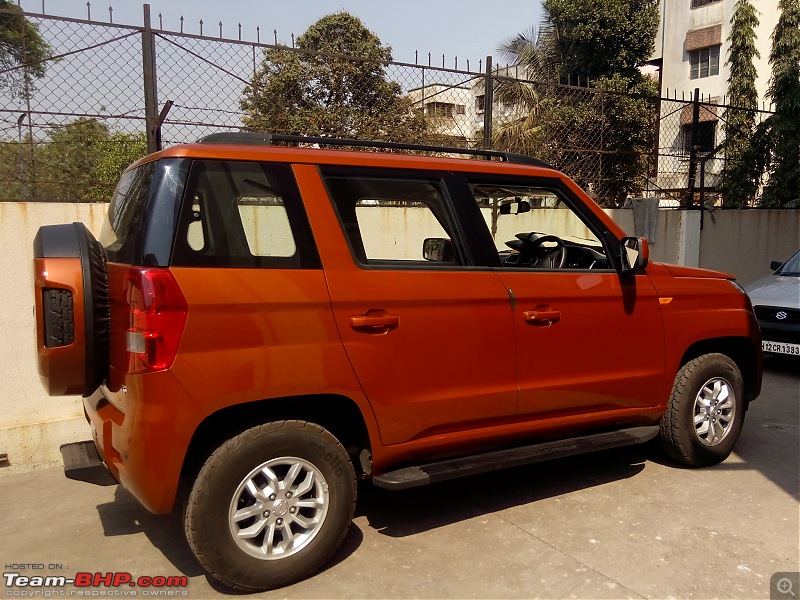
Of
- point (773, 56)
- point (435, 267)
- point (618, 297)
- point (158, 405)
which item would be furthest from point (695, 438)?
point (773, 56)

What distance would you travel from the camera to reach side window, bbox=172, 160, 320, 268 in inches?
108

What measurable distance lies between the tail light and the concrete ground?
114cm

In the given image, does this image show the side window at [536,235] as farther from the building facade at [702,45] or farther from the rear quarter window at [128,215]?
the building facade at [702,45]

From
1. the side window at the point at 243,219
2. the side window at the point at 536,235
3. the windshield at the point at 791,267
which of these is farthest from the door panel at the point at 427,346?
the windshield at the point at 791,267

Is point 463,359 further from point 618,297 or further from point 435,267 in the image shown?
point 618,297

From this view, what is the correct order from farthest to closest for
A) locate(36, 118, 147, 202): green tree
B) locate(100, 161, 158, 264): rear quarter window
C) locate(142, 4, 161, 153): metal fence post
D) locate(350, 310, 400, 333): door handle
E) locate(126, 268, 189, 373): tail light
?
locate(142, 4, 161, 153): metal fence post, locate(36, 118, 147, 202): green tree, locate(350, 310, 400, 333): door handle, locate(100, 161, 158, 264): rear quarter window, locate(126, 268, 189, 373): tail light

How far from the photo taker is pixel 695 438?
4.23 meters

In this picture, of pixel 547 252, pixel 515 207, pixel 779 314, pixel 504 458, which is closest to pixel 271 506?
pixel 504 458

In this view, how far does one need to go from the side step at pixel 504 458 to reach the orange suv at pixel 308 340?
12 mm

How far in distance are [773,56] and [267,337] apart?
17.6 metres

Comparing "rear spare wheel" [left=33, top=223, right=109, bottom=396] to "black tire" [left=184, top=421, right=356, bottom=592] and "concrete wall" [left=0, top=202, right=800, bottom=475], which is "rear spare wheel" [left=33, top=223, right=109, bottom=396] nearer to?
"black tire" [left=184, top=421, right=356, bottom=592]

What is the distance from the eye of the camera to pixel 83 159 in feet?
16.2

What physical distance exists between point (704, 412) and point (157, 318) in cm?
349

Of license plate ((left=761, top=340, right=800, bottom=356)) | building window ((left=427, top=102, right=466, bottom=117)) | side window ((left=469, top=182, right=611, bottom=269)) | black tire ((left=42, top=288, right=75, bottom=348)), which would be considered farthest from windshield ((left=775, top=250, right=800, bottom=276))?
black tire ((left=42, top=288, right=75, bottom=348))
